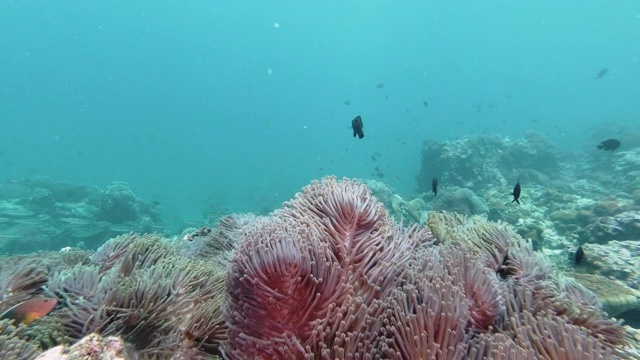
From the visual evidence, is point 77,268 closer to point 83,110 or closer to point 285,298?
point 285,298

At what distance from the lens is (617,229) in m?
9.71

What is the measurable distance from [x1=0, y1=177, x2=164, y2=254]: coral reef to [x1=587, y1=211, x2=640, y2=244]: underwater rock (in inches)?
835

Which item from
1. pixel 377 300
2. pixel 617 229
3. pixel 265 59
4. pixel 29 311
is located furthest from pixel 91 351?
pixel 265 59

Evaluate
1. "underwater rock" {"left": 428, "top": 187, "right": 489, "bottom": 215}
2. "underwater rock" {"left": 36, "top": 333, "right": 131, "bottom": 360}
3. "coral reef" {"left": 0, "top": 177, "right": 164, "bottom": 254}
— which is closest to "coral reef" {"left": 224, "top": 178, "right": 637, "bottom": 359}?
"underwater rock" {"left": 36, "top": 333, "right": 131, "bottom": 360}

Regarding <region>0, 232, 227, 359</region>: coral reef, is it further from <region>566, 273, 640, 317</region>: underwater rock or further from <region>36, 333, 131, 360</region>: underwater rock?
<region>566, 273, 640, 317</region>: underwater rock

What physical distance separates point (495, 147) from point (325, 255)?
79.8 feet

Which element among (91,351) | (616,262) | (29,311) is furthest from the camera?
(616,262)

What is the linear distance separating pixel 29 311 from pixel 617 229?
1271cm

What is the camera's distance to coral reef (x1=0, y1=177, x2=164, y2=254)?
17.8 m

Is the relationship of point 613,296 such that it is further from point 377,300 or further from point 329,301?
point 329,301

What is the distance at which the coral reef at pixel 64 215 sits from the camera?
17.8 metres

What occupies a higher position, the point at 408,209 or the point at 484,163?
the point at 484,163

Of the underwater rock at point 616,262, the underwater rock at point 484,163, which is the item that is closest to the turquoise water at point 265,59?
the underwater rock at point 484,163

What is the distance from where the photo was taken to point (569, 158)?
27.1 meters
